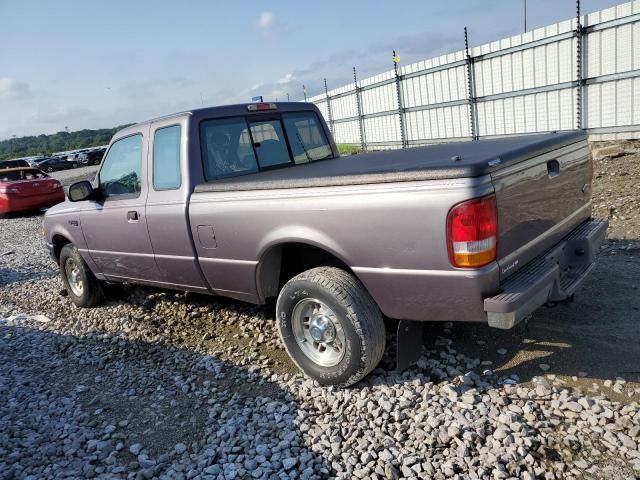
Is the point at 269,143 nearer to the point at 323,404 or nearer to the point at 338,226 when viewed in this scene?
the point at 338,226

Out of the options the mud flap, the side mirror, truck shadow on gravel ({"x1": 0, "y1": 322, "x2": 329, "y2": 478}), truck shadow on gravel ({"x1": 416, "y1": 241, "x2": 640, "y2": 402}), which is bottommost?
truck shadow on gravel ({"x1": 0, "y1": 322, "x2": 329, "y2": 478})

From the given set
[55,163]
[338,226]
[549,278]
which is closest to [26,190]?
[338,226]

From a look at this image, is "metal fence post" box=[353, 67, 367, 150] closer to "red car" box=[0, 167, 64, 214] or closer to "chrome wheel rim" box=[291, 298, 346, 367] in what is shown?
"red car" box=[0, 167, 64, 214]

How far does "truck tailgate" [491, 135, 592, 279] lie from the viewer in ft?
9.47

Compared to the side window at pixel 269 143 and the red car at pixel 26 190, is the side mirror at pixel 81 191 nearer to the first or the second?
the side window at pixel 269 143

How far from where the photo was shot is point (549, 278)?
3.05 metres

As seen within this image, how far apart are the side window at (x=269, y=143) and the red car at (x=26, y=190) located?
1336 centimetres

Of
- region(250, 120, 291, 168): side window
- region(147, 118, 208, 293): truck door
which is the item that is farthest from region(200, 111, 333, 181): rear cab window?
region(147, 118, 208, 293): truck door

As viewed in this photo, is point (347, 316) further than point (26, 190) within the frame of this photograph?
No

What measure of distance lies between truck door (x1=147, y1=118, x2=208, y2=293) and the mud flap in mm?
1824

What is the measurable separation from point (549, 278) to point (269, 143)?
2.81 metres

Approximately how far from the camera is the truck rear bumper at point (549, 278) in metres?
2.77

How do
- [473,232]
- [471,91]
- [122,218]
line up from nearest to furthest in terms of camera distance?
1. [473,232]
2. [122,218]
3. [471,91]

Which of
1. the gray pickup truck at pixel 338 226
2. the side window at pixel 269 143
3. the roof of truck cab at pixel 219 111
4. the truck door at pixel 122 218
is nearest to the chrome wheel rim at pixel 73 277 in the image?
the truck door at pixel 122 218
